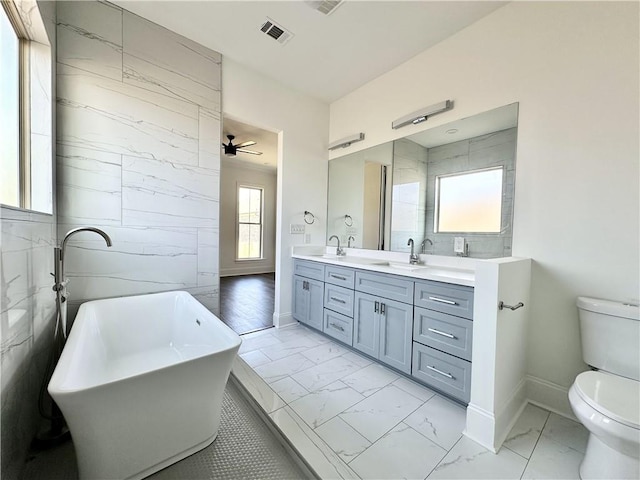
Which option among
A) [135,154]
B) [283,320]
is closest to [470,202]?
[283,320]

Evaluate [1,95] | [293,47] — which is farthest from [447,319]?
[1,95]

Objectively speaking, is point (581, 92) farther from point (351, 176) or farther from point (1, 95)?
point (1, 95)

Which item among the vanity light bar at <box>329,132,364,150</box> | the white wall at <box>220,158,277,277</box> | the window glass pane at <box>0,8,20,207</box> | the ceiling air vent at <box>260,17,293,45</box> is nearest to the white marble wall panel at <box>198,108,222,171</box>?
→ the ceiling air vent at <box>260,17,293,45</box>

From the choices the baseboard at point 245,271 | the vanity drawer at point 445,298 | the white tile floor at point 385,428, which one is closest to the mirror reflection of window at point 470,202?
the vanity drawer at point 445,298

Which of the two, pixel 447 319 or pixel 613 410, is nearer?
pixel 613 410

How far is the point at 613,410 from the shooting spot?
104 centimetres

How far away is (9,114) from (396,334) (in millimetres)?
2775

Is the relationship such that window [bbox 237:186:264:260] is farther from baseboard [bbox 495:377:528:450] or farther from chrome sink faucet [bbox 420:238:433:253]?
baseboard [bbox 495:377:528:450]

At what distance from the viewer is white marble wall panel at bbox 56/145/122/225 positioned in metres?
1.85

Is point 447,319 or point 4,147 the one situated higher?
point 4,147

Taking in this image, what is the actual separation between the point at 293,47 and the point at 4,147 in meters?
2.18

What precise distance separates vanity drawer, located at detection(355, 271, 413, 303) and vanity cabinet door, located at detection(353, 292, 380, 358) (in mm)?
70

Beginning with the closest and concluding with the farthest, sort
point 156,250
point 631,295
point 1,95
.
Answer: point 1,95 → point 631,295 → point 156,250

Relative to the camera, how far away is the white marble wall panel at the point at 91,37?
1.82 metres
